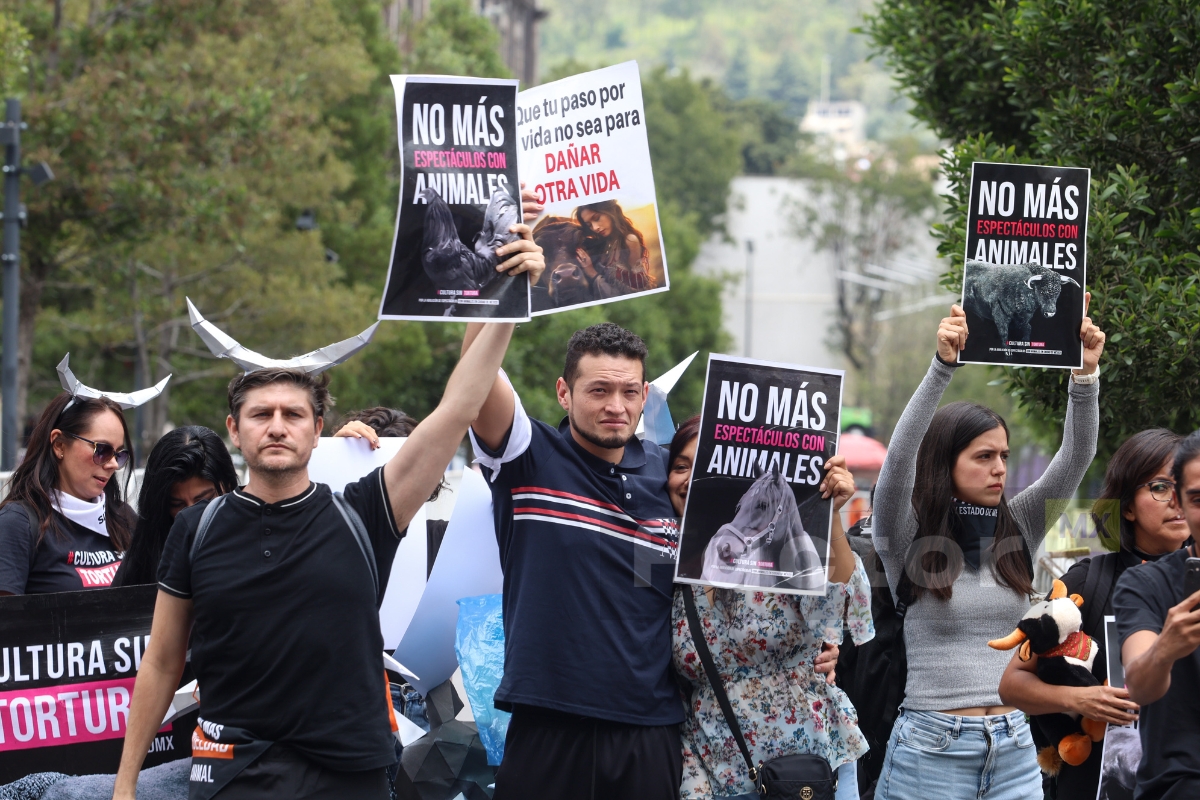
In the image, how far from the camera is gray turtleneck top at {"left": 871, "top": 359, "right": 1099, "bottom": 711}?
13.6 ft

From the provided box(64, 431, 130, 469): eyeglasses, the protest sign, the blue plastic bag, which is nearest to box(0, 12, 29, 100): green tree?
box(64, 431, 130, 469): eyeglasses

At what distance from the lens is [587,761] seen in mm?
3719

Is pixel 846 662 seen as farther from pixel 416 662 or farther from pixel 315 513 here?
pixel 315 513

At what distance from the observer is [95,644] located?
14.3ft

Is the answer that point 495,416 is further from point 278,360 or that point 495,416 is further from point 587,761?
point 587,761

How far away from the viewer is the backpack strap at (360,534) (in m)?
3.53

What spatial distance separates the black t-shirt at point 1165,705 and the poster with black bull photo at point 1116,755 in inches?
25.5

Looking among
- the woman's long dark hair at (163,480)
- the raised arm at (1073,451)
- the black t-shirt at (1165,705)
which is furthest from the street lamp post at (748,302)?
the black t-shirt at (1165,705)

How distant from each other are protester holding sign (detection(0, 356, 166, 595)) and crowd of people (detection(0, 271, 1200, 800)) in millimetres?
17

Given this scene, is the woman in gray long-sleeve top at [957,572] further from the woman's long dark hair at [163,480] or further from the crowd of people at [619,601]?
the woman's long dark hair at [163,480]

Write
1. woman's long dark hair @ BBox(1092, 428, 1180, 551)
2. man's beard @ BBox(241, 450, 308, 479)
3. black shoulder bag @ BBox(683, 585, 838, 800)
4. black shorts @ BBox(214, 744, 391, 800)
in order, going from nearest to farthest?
1. black shorts @ BBox(214, 744, 391, 800)
2. man's beard @ BBox(241, 450, 308, 479)
3. black shoulder bag @ BBox(683, 585, 838, 800)
4. woman's long dark hair @ BBox(1092, 428, 1180, 551)

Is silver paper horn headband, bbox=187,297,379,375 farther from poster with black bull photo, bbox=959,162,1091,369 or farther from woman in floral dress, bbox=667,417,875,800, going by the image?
poster with black bull photo, bbox=959,162,1091,369

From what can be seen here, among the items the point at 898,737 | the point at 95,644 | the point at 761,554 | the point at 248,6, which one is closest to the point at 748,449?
the point at 761,554

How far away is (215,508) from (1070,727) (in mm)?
2568
